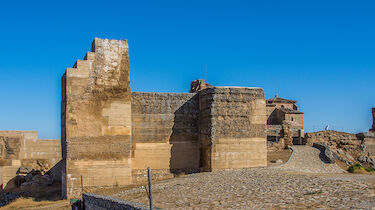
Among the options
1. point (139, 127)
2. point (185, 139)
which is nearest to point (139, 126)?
point (139, 127)

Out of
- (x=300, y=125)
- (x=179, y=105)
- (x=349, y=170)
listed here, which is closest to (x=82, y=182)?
(x=179, y=105)

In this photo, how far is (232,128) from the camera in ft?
52.2

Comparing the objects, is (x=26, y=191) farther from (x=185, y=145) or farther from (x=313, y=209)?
(x=313, y=209)

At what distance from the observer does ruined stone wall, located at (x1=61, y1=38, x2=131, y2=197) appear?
14.5 metres

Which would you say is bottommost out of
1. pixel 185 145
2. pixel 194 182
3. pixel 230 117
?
pixel 194 182

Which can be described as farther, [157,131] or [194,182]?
[157,131]

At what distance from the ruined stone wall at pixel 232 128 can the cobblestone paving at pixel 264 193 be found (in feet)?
8.94

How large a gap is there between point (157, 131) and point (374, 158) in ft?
55.4

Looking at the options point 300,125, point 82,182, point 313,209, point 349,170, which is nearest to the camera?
point 313,209

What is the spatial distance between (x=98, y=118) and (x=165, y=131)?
2.94 metres

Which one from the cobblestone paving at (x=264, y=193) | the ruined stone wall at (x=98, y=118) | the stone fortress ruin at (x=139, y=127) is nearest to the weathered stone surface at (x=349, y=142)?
the stone fortress ruin at (x=139, y=127)

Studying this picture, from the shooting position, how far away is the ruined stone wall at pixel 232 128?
15.7 meters

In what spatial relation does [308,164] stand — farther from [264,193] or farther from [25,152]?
[25,152]

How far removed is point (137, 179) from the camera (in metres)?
15.7
